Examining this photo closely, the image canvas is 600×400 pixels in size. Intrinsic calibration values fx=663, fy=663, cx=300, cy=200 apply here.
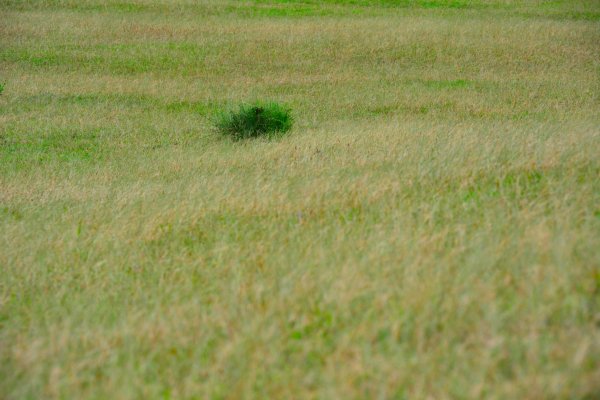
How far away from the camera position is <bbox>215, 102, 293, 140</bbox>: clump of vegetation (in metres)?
13.2

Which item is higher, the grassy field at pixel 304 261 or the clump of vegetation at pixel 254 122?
the grassy field at pixel 304 261

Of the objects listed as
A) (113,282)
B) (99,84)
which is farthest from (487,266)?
(99,84)

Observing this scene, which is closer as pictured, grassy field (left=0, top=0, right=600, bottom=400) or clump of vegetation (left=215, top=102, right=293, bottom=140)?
grassy field (left=0, top=0, right=600, bottom=400)

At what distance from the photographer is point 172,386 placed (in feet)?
11.3

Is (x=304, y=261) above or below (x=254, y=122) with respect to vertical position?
above

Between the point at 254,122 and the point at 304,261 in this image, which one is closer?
the point at 304,261

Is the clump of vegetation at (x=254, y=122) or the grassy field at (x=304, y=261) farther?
the clump of vegetation at (x=254, y=122)

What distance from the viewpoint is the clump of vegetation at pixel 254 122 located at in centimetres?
1323

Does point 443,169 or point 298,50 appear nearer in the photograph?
point 443,169

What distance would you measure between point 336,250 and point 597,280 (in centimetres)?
180

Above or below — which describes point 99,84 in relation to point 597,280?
below

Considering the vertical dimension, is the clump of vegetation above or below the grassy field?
below

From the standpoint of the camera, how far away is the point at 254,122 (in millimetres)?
13422

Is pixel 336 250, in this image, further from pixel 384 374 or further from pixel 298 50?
pixel 298 50
